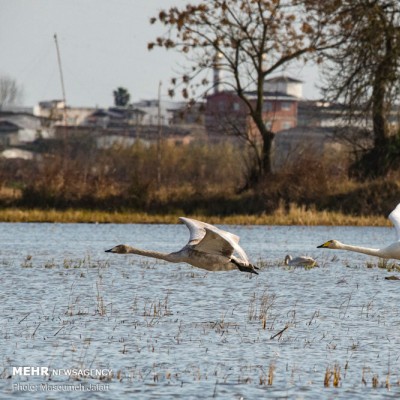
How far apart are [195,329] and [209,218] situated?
2101 centimetres

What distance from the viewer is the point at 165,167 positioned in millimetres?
53562

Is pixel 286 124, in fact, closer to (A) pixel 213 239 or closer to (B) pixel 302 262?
(B) pixel 302 262

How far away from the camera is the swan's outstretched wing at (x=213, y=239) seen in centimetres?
1448

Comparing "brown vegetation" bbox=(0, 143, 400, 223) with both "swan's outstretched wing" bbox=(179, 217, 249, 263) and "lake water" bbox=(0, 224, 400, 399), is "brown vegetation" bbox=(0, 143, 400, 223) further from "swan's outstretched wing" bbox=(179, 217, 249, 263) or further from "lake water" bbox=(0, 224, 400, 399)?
"swan's outstretched wing" bbox=(179, 217, 249, 263)

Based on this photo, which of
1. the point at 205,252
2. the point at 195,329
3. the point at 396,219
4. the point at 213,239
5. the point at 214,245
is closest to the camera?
the point at 195,329

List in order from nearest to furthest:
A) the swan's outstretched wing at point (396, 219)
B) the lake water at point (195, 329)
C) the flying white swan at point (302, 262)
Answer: the lake water at point (195, 329), the swan's outstretched wing at point (396, 219), the flying white swan at point (302, 262)

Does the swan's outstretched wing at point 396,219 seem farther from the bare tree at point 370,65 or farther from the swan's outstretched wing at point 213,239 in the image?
the bare tree at point 370,65

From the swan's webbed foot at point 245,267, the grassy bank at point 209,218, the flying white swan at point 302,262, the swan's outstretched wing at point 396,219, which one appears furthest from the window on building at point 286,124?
the swan's webbed foot at point 245,267

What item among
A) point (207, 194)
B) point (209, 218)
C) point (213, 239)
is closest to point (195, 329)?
point (213, 239)

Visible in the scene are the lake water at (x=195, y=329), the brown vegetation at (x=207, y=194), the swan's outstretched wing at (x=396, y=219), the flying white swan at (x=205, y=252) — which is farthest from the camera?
the brown vegetation at (x=207, y=194)

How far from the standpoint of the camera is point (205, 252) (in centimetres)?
1558

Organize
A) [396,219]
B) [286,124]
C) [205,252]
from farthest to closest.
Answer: [286,124], [396,219], [205,252]

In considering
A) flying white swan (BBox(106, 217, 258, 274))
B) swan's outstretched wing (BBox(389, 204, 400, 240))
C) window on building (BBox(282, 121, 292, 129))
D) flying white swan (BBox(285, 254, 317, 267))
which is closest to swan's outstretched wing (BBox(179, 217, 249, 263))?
flying white swan (BBox(106, 217, 258, 274))

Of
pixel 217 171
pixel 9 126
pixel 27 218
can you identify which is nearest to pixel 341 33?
pixel 27 218
